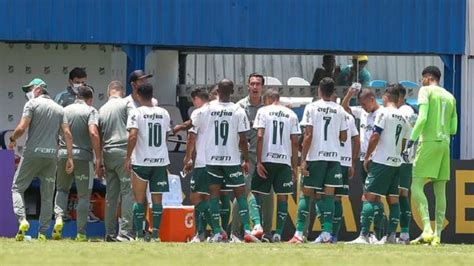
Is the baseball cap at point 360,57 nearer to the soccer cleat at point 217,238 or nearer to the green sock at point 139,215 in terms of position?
the soccer cleat at point 217,238

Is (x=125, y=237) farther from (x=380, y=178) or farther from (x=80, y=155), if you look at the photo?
(x=380, y=178)

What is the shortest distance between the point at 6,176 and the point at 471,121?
733cm

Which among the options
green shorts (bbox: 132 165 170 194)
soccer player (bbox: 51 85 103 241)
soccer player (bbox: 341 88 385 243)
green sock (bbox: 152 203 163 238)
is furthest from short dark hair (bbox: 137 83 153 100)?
soccer player (bbox: 341 88 385 243)

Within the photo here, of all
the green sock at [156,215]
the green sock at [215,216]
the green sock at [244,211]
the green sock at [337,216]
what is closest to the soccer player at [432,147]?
the green sock at [337,216]

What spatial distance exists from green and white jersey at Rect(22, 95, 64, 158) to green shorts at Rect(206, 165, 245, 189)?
2038mm

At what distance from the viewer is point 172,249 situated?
51.8 ft

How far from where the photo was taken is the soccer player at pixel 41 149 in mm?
17938

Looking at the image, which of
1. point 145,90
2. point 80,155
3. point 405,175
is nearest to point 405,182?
point 405,175

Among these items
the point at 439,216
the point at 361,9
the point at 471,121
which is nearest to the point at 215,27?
the point at 361,9

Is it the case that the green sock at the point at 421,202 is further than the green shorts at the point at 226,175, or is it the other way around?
the green shorts at the point at 226,175

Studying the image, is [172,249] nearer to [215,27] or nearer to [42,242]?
[42,242]

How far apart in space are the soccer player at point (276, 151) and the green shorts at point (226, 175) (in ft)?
1.15

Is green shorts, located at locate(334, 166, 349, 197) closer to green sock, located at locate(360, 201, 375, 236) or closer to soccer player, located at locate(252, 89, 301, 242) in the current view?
green sock, located at locate(360, 201, 375, 236)

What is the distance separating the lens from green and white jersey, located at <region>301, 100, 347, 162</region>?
59.1ft
